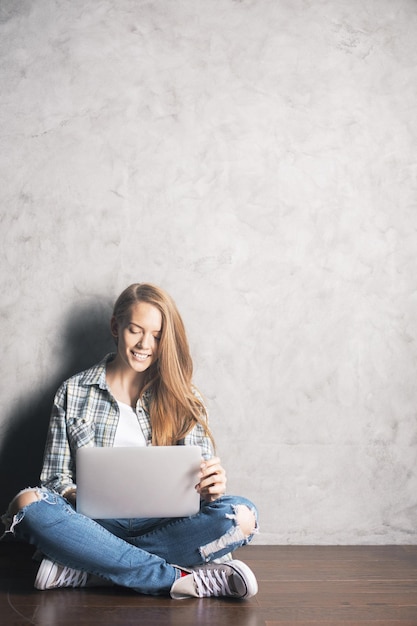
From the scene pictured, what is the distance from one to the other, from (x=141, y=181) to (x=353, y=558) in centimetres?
153

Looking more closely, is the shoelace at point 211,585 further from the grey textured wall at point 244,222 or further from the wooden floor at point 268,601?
the grey textured wall at point 244,222

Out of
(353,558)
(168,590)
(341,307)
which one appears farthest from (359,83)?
(168,590)

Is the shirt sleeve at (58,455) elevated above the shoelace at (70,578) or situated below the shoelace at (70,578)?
above

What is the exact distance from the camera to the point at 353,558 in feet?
8.03

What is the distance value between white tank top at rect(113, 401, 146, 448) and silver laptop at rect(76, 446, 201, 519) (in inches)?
13.0

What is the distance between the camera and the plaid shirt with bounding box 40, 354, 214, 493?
7.41 feet

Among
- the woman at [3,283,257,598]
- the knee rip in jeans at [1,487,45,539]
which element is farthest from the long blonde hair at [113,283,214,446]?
the knee rip in jeans at [1,487,45,539]

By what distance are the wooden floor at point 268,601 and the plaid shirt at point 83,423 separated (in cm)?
35

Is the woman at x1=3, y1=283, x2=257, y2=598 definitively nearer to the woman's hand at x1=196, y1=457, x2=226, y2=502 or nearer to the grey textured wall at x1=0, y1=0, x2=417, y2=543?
the woman's hand at x1=196, y1=457, x2=226, y2=502

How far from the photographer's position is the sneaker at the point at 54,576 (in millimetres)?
1989

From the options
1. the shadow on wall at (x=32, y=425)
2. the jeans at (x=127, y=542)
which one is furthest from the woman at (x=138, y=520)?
the shadow on wall at (x=32, y=425)

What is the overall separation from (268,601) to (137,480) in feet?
1.65

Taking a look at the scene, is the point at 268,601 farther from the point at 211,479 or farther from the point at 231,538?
the point at 211,479

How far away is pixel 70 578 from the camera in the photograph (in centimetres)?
201
